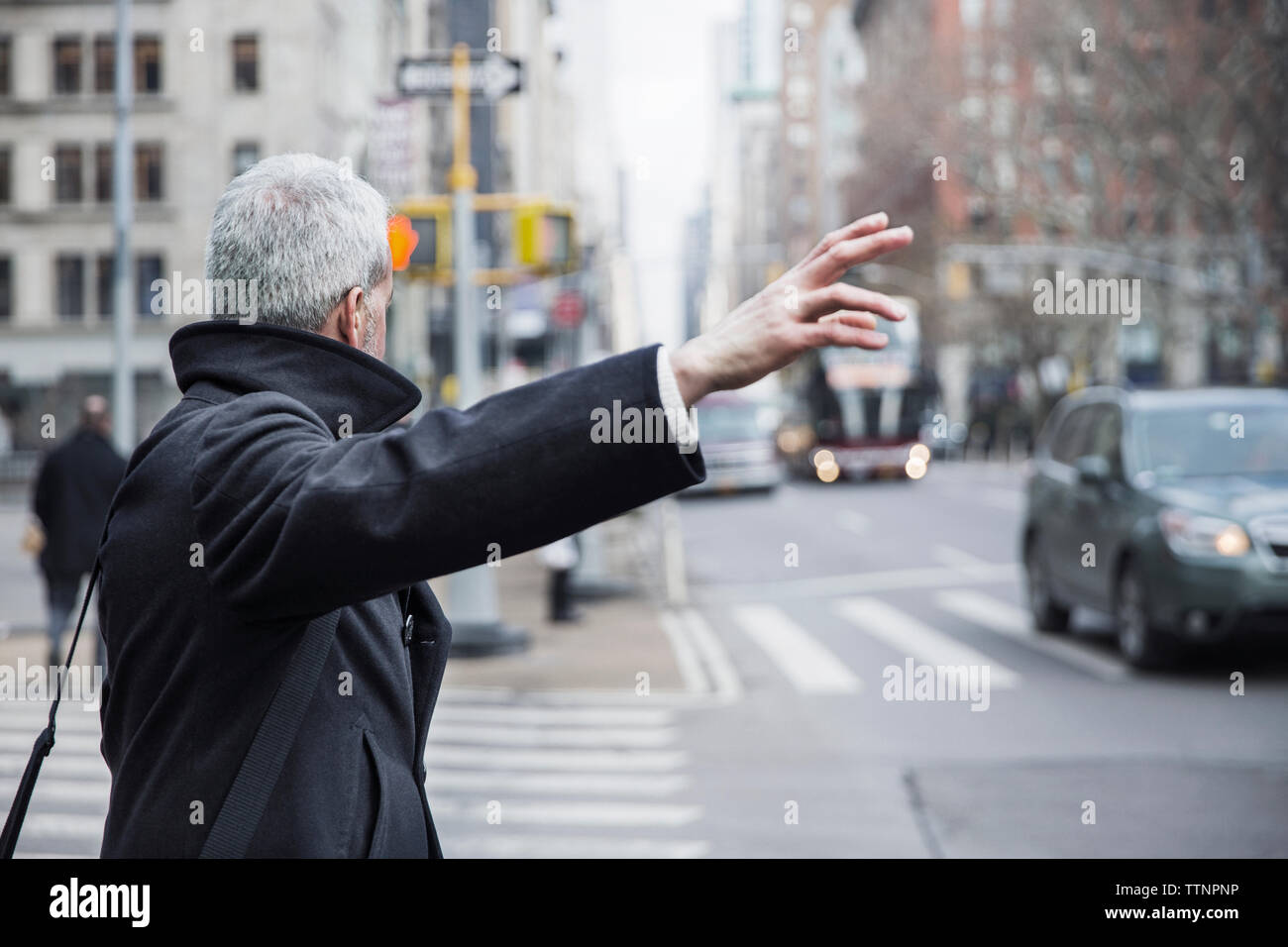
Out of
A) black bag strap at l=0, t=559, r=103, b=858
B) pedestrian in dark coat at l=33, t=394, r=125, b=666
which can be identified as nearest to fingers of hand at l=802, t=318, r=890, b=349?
black bag strap at l=0, t=559, r=103, b=858

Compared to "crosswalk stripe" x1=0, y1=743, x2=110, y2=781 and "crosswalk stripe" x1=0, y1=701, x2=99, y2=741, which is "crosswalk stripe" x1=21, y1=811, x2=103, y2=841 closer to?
"crosswalk stripe" x1=0, y1=743, x2=110, y2=781

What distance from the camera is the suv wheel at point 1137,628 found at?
10562mm

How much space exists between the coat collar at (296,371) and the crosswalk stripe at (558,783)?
5.60m

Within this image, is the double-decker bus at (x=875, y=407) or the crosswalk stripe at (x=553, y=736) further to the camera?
the double-decker bus at (x=875, y=407)

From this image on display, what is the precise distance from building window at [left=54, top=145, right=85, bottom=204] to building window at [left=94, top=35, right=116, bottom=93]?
1832mm

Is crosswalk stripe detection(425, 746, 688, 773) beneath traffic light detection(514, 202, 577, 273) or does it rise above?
beneath

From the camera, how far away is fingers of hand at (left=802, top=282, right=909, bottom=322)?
1.77 m

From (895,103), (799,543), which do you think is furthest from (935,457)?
(799,543)

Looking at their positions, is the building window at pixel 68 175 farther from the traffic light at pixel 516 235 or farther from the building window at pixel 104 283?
the traffic light at pixel 516 235

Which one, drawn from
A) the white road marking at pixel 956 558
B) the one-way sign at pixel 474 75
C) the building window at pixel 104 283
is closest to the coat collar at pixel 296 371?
the one-way sign at pixel 474 75
